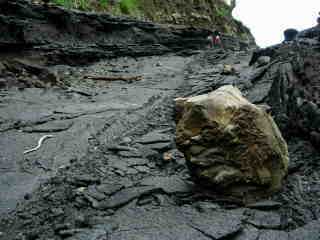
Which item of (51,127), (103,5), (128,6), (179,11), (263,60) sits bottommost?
(51,127)

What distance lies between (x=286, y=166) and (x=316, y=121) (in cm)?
116

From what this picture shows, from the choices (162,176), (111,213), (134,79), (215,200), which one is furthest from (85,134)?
(134,79)

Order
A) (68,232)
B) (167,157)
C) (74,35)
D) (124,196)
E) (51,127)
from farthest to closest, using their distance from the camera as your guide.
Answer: (74,35) < (51,127) < (167,157) < (124,196) < (68,232)

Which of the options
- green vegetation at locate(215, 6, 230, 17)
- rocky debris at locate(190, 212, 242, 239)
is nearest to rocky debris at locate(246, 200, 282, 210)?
rocky debris at locate(190, 212, 242, 239)

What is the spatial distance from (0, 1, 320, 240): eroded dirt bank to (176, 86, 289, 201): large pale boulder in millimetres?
193

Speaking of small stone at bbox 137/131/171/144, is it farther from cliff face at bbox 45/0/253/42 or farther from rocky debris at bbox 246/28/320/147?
cliff face at bbox 45/0/253/42

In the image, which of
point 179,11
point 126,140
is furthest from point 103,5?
point 126,140

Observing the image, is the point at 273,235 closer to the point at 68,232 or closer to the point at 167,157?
the point at 68,232

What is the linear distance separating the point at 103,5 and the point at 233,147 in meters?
15.7

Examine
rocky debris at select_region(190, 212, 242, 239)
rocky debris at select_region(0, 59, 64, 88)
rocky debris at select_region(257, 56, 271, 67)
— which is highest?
rocky debris at select_region(257, 56, 271, 67)

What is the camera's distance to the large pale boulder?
392 centimetres

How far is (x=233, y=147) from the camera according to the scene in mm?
3953

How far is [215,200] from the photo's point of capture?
404 centimetres

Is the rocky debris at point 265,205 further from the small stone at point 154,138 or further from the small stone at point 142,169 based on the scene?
the small stone at point 154,138
